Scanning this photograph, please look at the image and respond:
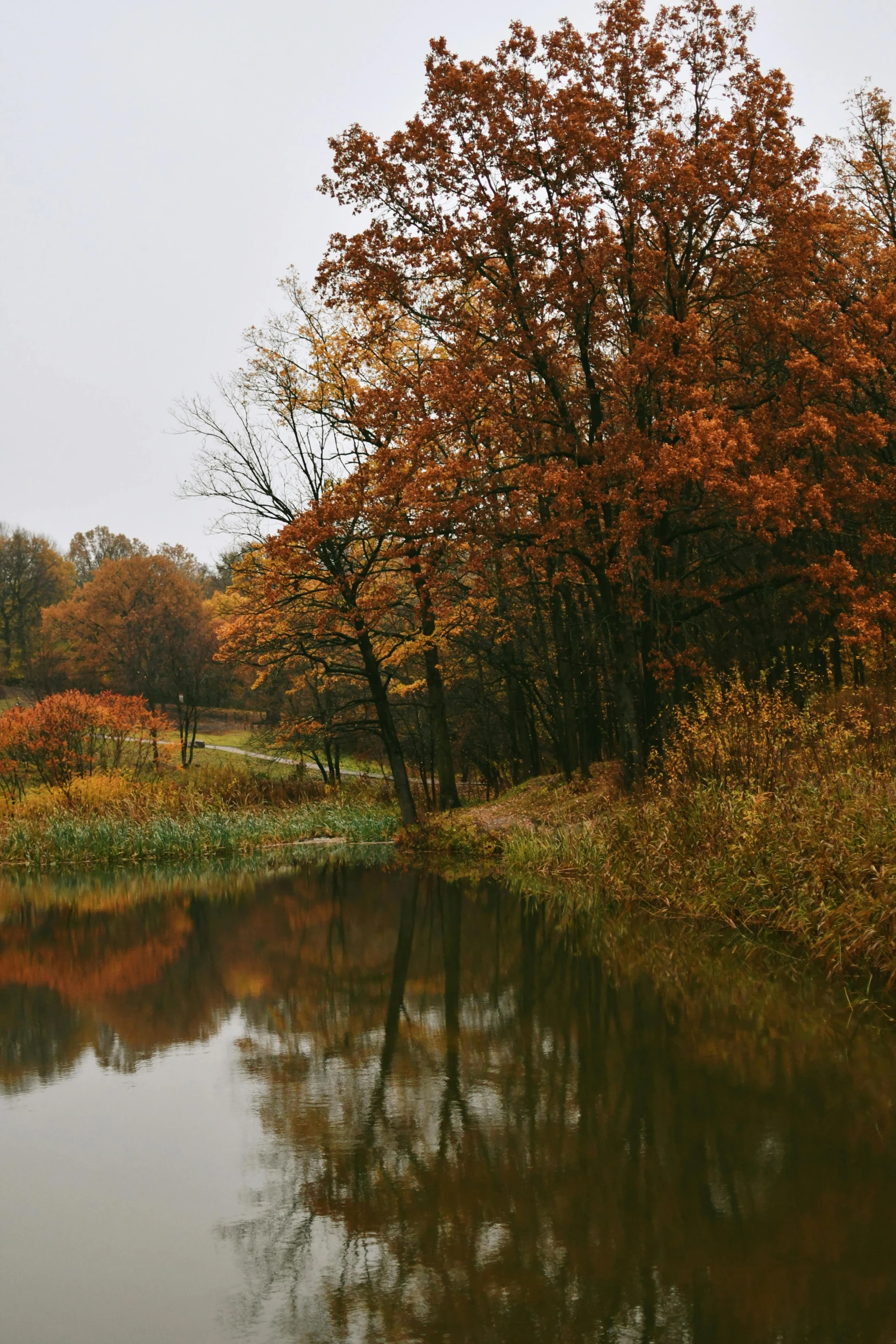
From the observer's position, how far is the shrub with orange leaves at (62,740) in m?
26.2

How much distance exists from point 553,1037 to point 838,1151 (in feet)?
9.03

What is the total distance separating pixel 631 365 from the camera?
17.7 meters

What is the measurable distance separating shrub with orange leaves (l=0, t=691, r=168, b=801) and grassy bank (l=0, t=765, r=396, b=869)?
0.92m

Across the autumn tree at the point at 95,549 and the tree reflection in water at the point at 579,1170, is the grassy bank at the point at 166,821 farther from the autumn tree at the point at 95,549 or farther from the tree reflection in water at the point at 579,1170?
the autumn tree at the point at 95,549

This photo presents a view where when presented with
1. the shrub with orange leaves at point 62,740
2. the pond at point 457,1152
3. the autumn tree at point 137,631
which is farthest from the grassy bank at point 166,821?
the autumn tree at point 137,631

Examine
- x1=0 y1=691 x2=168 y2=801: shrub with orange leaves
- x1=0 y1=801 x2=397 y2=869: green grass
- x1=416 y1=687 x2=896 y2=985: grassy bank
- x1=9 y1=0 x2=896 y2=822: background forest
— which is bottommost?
x1=0 y1=801 x2=397 y2=869: green grass

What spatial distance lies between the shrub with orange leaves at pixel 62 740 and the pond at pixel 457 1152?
1579 cm

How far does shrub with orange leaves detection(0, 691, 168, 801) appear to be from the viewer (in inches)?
1032

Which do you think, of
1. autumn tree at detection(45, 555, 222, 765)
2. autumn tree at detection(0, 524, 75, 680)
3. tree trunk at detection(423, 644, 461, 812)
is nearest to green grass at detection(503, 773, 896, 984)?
tree trunk at detection(423, 644, 461, 812)

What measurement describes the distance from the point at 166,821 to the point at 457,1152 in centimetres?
1940

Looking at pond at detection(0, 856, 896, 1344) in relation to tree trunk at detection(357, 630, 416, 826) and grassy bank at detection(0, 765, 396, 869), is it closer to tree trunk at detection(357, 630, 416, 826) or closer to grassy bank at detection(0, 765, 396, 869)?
grassy bank at detection(0, 765, 396, 869)

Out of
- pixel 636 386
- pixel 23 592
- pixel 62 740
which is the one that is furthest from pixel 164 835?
pixel 23 592

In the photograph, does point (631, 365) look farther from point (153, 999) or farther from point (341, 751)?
point (341, 751)

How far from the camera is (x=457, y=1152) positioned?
5.74 m
